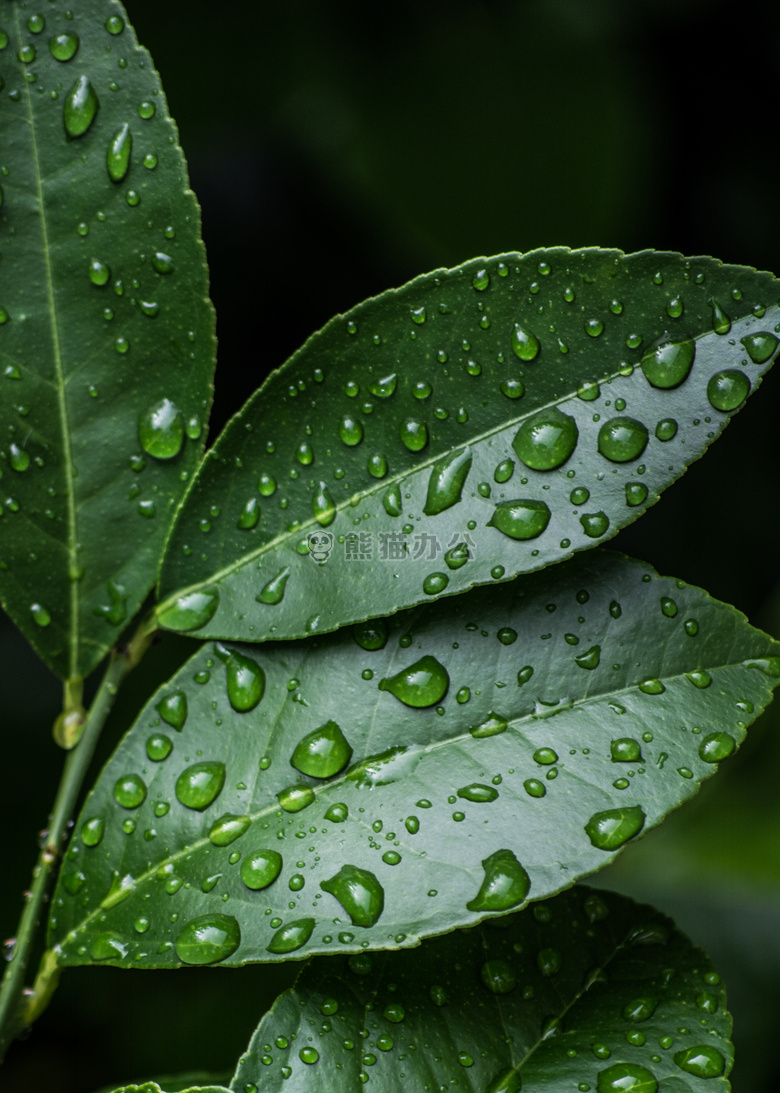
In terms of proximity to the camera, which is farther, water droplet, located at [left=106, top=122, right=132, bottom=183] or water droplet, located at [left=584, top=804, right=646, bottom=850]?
water droplet, located at [left=106, top=122, right=132, bottom=183]

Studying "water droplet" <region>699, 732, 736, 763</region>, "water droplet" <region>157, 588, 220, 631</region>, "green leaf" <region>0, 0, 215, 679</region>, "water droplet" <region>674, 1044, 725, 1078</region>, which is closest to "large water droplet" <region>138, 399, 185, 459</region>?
"green leaf" <region>0, 0, 215, 679</region>

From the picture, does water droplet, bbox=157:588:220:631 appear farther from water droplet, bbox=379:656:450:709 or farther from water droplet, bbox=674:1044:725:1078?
water droplet, bbox=674:1044:725:1078

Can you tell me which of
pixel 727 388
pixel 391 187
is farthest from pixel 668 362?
pixel 391 187

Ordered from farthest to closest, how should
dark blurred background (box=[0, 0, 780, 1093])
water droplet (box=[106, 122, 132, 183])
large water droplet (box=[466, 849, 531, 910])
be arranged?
1. dark blurred background (box=[0, 0, 780, 1093])
2. water droplet (box=[106, 122, 132, 183])
3. large water droplet (box=[466, 849, 531, 910])

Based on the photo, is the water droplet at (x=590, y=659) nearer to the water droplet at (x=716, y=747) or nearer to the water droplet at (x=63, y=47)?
the water droplet at (x=716, y=747)

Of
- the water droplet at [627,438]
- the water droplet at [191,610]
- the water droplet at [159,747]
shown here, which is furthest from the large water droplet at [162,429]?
the water droplet at [627,438]

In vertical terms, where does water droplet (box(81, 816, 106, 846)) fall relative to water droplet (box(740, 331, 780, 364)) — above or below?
below

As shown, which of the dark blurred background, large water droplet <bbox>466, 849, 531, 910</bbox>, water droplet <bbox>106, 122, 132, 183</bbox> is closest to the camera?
large water droplet <bbox>466, 849, 531, 910</bbox>
